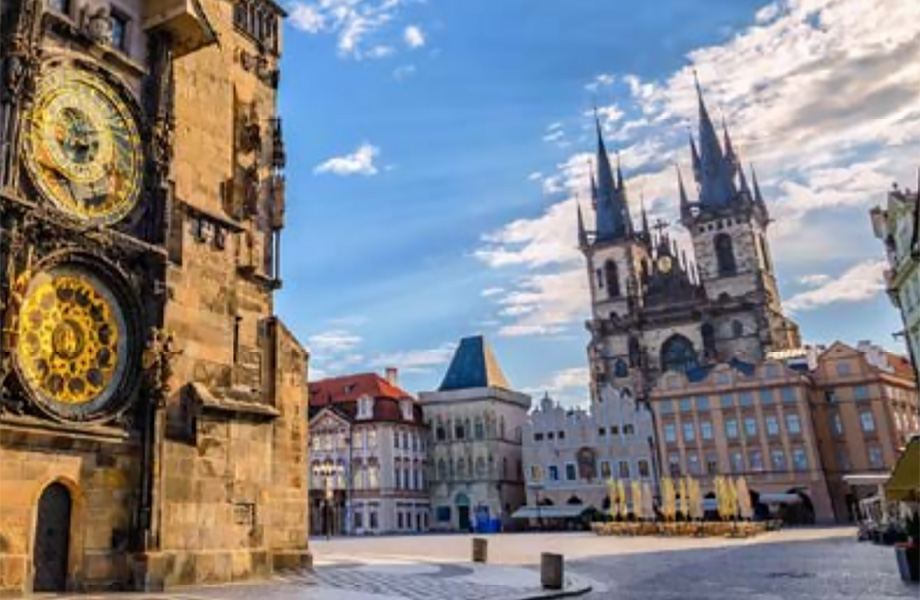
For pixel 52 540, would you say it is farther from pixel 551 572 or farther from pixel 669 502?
pixel 669 502

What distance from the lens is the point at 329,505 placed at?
210 ft

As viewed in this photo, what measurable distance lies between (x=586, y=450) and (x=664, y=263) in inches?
1426

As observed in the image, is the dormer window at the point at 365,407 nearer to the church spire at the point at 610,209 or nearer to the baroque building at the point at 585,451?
the baroque building at the point at 585,451

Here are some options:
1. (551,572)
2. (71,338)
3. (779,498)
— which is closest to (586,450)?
(779,498)

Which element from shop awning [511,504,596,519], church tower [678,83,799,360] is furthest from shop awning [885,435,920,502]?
church tower [678,83,799,360]

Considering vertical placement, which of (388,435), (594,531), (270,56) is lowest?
(594,531)

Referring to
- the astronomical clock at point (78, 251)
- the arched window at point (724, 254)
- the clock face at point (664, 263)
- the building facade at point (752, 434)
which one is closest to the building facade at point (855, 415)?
the building facade at point (752, 434)

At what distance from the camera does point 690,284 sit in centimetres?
8919

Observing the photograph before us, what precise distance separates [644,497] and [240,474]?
39.4 metres

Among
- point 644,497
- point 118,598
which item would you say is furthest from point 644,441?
point 118,598

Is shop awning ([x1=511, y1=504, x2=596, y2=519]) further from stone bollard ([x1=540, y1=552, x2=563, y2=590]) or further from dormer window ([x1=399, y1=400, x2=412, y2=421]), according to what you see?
stone bollard ([x1=540, y1=552, x2=563, y2=590])

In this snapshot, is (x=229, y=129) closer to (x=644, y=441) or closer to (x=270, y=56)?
(x=270, y=56)

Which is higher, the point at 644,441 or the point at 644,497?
the point at 644,441

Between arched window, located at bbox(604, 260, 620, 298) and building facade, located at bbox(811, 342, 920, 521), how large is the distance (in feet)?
102
